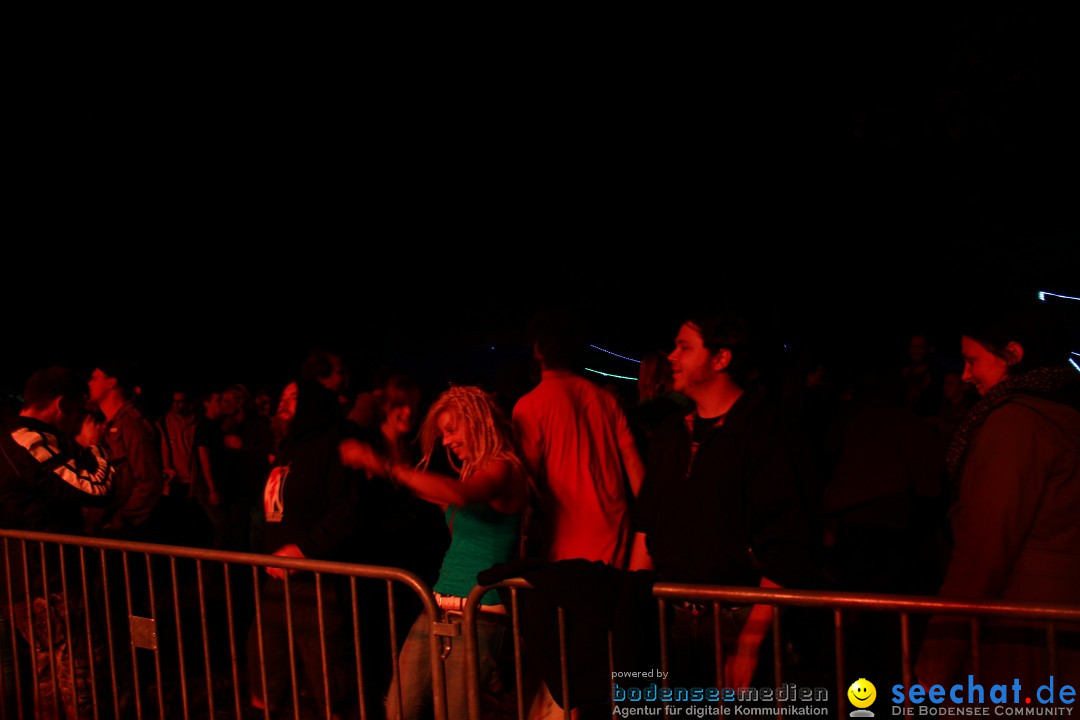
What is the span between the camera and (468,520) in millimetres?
3791

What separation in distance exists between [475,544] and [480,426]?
18.6 inches

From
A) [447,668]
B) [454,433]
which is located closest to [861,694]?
[447,668]

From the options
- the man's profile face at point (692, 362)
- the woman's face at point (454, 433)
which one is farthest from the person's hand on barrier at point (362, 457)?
the man's profile face at point (692, 362)

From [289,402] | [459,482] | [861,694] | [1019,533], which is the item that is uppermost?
[289,402]

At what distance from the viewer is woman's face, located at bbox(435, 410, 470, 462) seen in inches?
149

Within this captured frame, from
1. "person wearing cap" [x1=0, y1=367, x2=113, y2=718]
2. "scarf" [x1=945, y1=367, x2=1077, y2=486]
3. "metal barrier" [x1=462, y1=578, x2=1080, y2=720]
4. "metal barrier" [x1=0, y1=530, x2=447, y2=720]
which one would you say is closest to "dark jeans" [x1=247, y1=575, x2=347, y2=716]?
"metal barrier" [x1=0, y1=530, x2=447, y2=720]

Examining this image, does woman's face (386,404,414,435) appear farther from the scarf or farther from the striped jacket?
the scarf

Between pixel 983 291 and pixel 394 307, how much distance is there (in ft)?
64.6

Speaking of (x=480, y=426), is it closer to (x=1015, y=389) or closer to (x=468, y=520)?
(x=468, y=520)

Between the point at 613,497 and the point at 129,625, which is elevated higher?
the point at 613,497

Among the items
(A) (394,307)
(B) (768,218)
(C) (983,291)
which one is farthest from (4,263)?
(C) (983,291)

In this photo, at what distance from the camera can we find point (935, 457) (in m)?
5.70

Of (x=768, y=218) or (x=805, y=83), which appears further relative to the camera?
(x=768, y=218)

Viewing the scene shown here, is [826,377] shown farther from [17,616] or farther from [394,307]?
[394,307]
